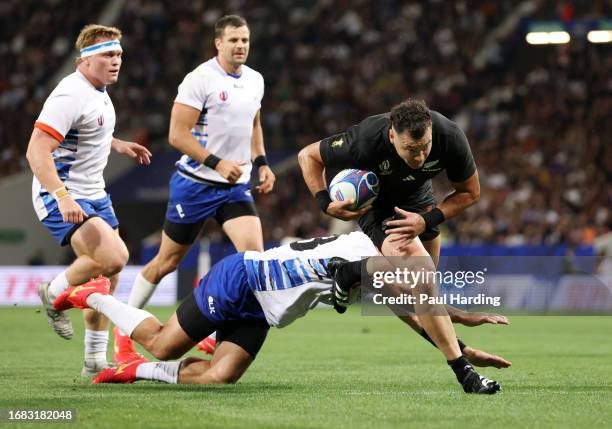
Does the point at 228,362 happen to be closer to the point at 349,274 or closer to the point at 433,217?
the point at 349,274

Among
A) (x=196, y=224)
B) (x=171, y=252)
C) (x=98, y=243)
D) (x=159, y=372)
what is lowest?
(x=159, y=372)

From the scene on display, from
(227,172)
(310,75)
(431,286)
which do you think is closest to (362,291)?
(431,286)

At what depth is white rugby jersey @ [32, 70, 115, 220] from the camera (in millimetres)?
7695

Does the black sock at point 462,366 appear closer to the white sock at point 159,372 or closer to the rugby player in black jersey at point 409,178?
the rugby player in black jersey at point 409,178

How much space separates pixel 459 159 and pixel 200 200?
111 inches

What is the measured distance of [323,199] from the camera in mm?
7297

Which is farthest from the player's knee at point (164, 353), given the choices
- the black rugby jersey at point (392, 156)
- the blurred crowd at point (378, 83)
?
the blurred crowd at point (378, 83)

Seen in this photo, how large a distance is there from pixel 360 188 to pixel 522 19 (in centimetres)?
1853

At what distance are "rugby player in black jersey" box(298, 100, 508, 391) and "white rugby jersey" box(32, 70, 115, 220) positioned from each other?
62.2 inches

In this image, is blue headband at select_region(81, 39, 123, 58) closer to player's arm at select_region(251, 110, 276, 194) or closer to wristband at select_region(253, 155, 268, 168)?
player's arm at select_region(251, 110, 276, 194)

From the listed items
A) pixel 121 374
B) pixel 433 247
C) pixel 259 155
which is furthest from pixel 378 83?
pixel 121 374

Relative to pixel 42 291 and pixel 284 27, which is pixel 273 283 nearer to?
pixel 42 291

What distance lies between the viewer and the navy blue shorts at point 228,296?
6660mm

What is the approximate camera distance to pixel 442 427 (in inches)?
203
